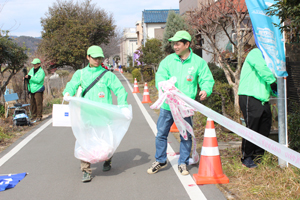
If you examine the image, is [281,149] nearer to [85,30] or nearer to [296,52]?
[296,52]

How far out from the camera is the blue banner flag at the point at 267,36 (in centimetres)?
435

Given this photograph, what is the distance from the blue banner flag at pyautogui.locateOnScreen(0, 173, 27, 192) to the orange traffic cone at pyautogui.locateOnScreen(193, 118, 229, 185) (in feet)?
8.45

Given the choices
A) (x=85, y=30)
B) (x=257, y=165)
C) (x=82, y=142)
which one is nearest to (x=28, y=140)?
(x=82, y=142)

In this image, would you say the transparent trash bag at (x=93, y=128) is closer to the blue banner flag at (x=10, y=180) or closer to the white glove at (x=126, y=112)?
the white glove at (x=126, y=112)

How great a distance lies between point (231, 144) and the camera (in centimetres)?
634

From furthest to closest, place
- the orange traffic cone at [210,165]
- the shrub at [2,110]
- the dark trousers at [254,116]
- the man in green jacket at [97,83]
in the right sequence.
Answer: the shrub at [2,110], the man in green jacket at [97,83], the dark trousers at [254,116], the orange traffic cone at [210,165]

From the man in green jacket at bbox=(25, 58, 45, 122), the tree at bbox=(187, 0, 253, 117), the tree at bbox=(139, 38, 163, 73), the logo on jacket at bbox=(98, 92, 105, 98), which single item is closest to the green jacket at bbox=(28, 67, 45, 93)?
the man in green jacket at bbox=(25, 58, 45, 122)

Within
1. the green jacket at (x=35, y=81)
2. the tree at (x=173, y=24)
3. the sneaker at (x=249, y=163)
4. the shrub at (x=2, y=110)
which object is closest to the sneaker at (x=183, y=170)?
the sneaker at (x=249, y=163)

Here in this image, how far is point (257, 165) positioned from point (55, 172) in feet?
10.2

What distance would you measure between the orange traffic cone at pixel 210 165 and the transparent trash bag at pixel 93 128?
1.26 meters

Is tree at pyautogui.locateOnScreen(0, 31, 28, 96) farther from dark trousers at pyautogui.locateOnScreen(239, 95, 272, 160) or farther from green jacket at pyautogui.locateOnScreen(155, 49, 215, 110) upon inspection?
dark trousers at pyautogui.locateOnScreen(239, 95, 272, 160)

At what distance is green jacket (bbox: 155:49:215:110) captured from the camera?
453 centimetres

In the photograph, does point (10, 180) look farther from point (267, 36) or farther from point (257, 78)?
point (267, 36)

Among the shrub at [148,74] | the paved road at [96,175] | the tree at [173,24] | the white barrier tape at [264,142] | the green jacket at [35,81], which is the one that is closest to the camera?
the white barrier tape at [264,142]
